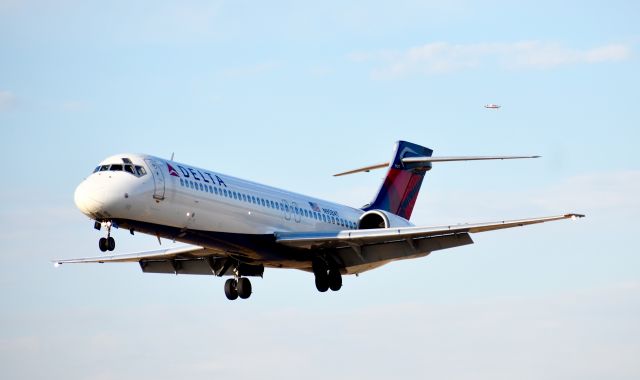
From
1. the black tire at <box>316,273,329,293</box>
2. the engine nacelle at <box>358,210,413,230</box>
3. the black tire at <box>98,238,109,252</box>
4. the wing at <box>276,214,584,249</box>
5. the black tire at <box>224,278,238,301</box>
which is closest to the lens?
the black tire at <box>98,238,109,252</box>

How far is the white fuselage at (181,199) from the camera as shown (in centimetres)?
3356

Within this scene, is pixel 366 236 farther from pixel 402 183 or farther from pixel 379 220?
pixel 402 183

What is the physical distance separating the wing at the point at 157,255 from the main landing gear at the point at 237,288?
1202 millimetres

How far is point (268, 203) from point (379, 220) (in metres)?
4.92

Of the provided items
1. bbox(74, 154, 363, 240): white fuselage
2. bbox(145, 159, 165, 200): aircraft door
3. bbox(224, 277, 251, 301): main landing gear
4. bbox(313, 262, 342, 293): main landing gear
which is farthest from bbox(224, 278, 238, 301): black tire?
bbox(145, 159, 165, 200): aircraft door

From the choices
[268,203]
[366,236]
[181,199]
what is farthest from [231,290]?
[181,199]

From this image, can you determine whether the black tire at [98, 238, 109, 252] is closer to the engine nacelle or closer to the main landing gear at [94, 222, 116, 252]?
the main landing gear at [94, 222, 116, 252]

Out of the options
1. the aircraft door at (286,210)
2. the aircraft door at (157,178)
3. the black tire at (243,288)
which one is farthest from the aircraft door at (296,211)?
the aircraft door at (157,178)

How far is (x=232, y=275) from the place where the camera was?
130 feet

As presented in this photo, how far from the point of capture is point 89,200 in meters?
33.3

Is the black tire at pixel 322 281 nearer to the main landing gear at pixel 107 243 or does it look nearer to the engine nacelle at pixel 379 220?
the engine nacelle at pixel 379 220

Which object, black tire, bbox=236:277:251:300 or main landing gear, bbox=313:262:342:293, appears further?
black tire, bbox=236:277:251:300

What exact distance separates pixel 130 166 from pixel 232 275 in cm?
662

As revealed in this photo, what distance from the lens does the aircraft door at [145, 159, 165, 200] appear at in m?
34.2
